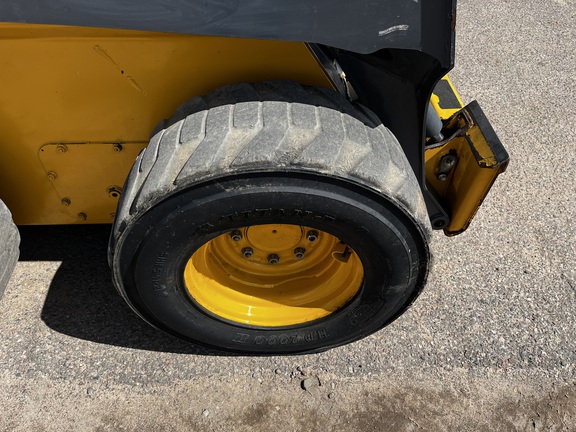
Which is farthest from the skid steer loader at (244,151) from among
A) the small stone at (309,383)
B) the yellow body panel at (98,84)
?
the small stone at (309,383)

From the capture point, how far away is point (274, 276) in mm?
2500

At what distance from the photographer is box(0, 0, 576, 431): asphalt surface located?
2.38 metres

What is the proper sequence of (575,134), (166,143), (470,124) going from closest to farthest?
1. (166,143)
2. (470,124)
3. (575,134)

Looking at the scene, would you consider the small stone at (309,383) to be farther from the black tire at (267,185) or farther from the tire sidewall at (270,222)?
the black tire at (267,185)

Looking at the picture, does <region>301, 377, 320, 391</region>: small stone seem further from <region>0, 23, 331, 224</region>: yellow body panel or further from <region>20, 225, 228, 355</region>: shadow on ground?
<region>0, 23, 331, 224</region>: yellow body panel

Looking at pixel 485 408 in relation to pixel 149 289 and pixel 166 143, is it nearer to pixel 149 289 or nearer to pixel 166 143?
pixel 149 289

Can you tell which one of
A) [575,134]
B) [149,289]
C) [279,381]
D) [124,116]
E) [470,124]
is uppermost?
[124,116]

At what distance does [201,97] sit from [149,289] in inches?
29.2

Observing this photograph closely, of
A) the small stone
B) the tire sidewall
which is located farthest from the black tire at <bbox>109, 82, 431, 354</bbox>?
the small stone

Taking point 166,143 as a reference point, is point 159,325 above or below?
below

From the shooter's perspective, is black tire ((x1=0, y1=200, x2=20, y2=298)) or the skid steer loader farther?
black tire ((x1=0, y1=200, x2=20, y2=298))

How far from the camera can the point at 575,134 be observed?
3783 mm

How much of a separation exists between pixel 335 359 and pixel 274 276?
0.48m

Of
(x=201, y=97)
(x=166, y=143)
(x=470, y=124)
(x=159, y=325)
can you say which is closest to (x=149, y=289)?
(x=159, y=325)
